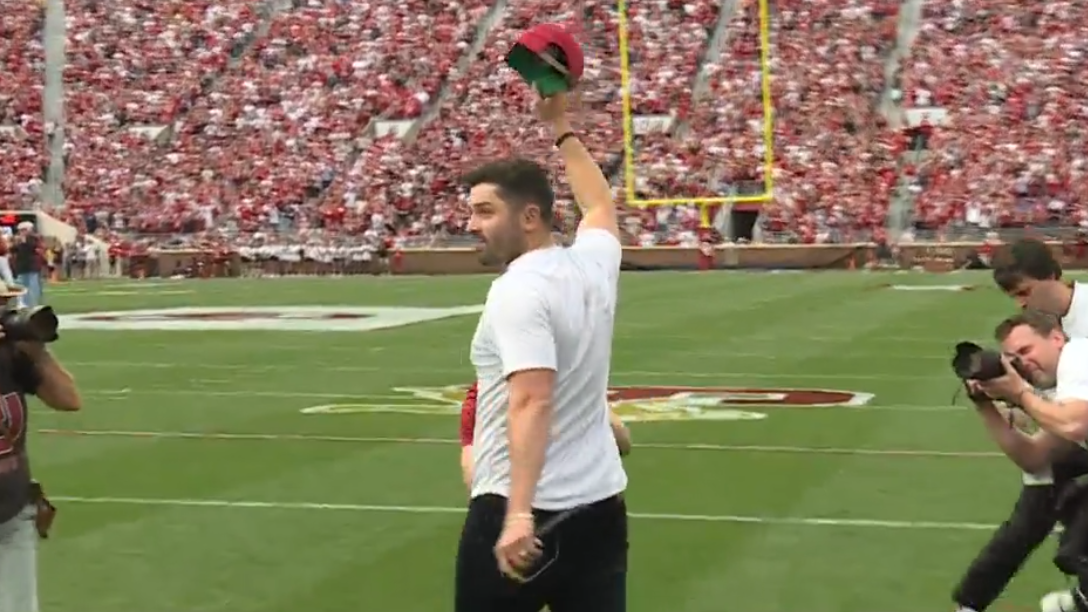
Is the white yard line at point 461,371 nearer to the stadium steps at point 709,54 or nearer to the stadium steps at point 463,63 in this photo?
the stadium steps at point 709,54

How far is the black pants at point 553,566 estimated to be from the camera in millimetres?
4227

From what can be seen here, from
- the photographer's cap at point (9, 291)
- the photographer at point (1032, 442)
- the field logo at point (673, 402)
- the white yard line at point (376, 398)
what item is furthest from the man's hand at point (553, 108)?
the white yard line at point (376, 398)

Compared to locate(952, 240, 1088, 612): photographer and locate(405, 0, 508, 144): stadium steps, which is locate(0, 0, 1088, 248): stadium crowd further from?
locate(952, 240, 1088, 612): photographer

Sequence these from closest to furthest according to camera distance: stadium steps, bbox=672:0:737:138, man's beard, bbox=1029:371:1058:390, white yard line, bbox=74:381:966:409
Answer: man's beard, bbox=1029:371:1058:390 < white yard line, bbox=74:381:966:409 < stadium steps, bbox=672:0:737:138

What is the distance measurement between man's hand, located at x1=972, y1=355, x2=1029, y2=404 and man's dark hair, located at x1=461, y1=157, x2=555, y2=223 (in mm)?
1531

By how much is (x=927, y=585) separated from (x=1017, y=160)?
117 ft

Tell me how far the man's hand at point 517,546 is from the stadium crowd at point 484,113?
37378mm

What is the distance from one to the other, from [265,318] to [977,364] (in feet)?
67.7

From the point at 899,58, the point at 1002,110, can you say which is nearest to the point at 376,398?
the point at 1002,110

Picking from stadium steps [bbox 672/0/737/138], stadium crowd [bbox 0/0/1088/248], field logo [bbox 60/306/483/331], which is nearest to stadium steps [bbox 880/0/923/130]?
stadium crowd [bbox 0/0/1088/248]

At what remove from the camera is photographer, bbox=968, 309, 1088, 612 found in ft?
16.3

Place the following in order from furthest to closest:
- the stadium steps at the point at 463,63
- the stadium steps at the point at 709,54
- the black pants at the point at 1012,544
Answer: the stadium steps at the point at 463,63 → the stadium steps at the point at 709,54 → the black pants at the point at 1012,544

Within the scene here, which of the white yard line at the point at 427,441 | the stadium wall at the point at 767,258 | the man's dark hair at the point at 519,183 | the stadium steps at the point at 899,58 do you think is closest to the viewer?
the man's dark hair at the point at 519,183

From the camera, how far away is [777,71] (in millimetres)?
46000
